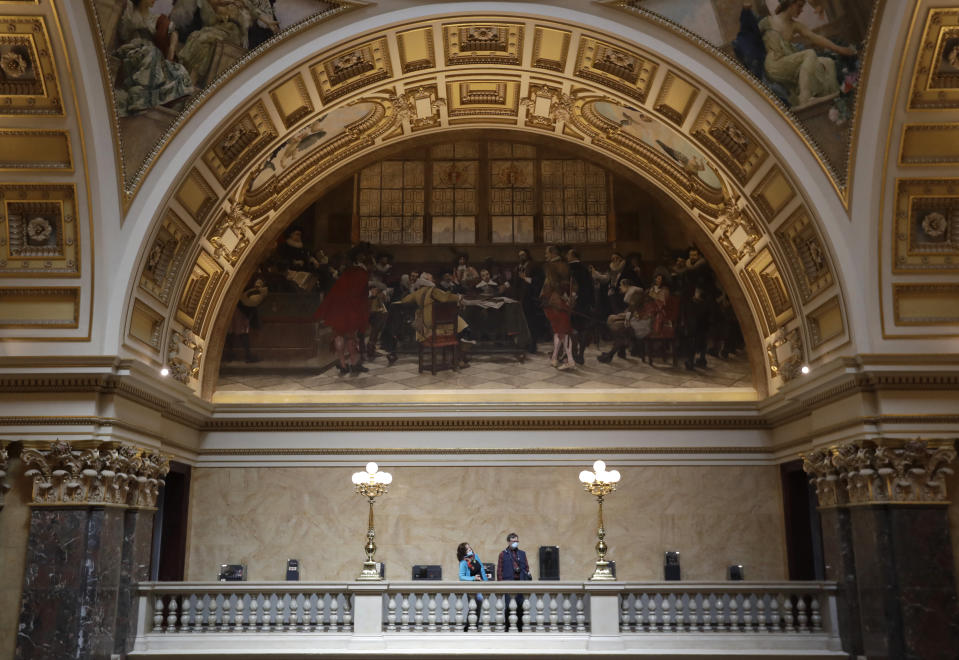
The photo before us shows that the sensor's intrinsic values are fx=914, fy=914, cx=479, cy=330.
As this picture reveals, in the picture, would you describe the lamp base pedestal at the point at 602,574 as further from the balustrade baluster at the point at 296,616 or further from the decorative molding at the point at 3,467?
the decorative molding at the point at 3,467

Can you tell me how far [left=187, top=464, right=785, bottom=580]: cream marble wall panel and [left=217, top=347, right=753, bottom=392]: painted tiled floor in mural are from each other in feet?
5.65

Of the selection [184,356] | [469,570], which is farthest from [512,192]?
[469,570]

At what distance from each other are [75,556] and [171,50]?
772 centimetres

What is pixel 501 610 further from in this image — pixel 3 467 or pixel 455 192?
pixel 455 192

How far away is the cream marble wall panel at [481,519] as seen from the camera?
1762 cm

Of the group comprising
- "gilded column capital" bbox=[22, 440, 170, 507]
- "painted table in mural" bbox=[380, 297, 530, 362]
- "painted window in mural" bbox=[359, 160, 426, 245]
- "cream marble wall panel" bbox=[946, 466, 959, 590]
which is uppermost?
"painted window in mural" bbox=[359, 160, 426, 245]

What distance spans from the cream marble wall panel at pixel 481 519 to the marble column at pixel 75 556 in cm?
372

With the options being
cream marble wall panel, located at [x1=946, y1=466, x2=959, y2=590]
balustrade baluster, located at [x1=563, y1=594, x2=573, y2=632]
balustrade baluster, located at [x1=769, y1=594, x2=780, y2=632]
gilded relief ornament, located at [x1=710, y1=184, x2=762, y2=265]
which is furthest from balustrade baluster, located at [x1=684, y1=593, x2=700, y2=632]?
gilded relief ornament, located at [x1=710, y1=184, x2=762, y2=265]

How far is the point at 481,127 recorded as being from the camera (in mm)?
19500

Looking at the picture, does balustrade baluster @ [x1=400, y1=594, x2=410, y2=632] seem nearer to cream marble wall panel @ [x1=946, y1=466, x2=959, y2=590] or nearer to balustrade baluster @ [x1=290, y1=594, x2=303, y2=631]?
balustrade baluster @ [x1=290, y1=594, x2=303, y2=631]

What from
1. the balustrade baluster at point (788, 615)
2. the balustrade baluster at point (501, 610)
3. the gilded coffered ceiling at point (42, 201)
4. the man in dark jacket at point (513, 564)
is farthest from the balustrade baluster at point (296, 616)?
the balustrade baluster at point (788, 615)

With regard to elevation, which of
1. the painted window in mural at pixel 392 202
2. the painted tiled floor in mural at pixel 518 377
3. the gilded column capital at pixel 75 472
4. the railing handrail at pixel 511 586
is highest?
the painted window in mural at pixel 392 202

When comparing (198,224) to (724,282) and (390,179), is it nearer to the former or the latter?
(390,179)

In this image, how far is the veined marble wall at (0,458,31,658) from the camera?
13.4 m
